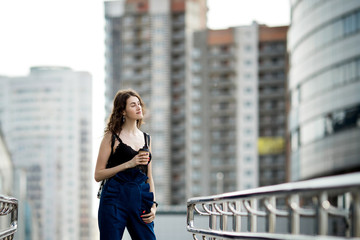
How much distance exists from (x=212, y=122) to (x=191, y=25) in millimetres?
16295

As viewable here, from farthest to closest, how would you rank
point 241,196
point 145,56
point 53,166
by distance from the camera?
point 53,166 < point 145,56 < point 241,196

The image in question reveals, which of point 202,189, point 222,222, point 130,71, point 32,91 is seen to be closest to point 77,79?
point 32,91

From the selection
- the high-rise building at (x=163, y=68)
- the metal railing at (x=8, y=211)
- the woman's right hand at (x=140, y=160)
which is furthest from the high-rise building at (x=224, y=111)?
the woman's right hand at (x=140, y=160)

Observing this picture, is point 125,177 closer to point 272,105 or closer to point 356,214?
point 356,214

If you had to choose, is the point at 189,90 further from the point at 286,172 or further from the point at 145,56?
the point at 286,172

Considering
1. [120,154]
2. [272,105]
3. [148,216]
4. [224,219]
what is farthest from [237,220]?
[272,105]

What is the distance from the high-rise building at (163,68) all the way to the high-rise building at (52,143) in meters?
51.0

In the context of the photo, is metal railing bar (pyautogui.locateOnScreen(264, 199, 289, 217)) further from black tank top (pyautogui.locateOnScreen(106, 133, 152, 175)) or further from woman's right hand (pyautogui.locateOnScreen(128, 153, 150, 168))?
black tank top (pyautogui.locateOnScreen(106, 133, 152, 175))

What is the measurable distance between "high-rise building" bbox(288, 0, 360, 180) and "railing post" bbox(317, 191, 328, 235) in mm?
35723

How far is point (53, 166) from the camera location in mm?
173625

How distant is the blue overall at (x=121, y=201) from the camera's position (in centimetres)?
536

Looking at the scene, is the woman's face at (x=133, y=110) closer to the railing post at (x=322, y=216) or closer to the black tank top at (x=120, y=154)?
the black tank top at (x=120, y=154)

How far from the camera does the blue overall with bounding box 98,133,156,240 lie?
211 inches

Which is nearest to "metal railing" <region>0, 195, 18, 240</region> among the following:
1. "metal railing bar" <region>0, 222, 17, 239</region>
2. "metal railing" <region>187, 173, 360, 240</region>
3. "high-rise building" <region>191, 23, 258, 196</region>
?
"metal railing bar" <region>0, 222, 17, 239</region>
